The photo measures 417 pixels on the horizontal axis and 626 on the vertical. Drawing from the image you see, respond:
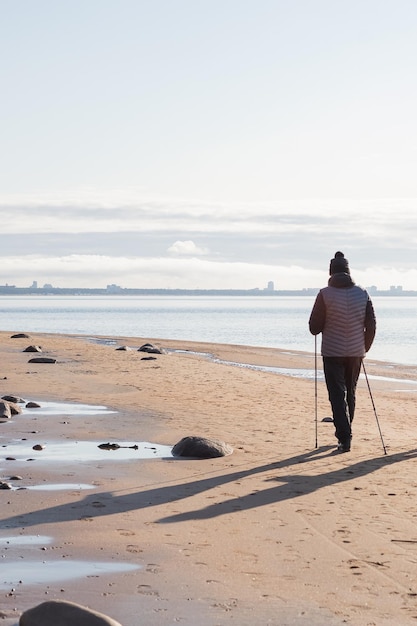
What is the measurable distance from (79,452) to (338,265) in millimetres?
3950

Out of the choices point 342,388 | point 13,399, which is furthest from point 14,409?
point 342,388

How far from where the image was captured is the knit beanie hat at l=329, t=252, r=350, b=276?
39.0 ft

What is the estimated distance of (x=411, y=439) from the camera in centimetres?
1301

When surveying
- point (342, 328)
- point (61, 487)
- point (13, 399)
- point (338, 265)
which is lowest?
point (13, 399)

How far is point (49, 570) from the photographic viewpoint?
19.8 ft

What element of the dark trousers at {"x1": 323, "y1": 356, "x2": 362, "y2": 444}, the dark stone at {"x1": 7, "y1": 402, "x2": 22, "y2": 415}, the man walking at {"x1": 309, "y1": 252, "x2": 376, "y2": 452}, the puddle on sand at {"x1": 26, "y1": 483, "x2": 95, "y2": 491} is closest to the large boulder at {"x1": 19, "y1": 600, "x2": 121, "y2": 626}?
the puddle on sand at {"x1": 26, "y1": 483, "x2": 95, "y2": 491}

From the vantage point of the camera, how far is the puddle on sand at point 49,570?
5.79m

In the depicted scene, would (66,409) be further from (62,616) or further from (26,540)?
(62,616)

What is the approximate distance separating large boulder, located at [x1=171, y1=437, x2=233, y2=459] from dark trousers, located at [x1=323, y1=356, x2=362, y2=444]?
1.40 meters

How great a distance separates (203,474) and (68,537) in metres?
3.05

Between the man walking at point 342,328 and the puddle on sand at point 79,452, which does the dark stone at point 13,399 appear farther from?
the man walking at point 342,328

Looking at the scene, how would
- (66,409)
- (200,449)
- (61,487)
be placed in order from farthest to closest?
1. (66,409)
2. (200,449)
3. (61,487)

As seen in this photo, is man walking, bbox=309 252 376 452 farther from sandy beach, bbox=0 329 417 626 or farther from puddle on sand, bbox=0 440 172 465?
puddle on sand, bbox=0 440 172 465

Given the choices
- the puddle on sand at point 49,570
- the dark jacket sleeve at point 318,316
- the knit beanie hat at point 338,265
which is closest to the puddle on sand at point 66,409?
the dark jacket sleeve at point 318,316
